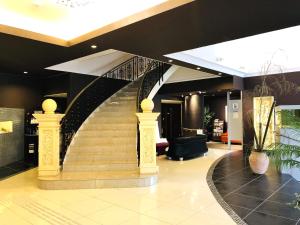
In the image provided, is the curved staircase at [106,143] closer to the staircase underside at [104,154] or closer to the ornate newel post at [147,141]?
the staircase underside at [104,154]

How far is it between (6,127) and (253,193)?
7.00m

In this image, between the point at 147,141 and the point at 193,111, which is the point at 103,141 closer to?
the point at 147,141

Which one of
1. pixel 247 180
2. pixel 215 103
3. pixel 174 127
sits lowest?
pixel 247 180

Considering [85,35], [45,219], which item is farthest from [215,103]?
[45,219]

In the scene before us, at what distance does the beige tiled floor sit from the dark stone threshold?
0.25 m

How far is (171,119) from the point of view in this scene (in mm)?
13367

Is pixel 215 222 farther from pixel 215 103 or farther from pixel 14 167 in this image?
pixel 215 103

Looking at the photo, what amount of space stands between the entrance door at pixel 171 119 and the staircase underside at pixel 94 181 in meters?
8.04

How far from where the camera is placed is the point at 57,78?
7926 mm

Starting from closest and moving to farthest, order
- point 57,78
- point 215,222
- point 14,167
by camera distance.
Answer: point 215,222, point 14,167, point 57,78

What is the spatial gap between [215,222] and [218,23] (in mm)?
2898

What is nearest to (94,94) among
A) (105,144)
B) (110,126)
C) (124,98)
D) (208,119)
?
(124,98)

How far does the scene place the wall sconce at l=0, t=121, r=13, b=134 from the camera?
7207 mm

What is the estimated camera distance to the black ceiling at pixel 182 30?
3193 mm
